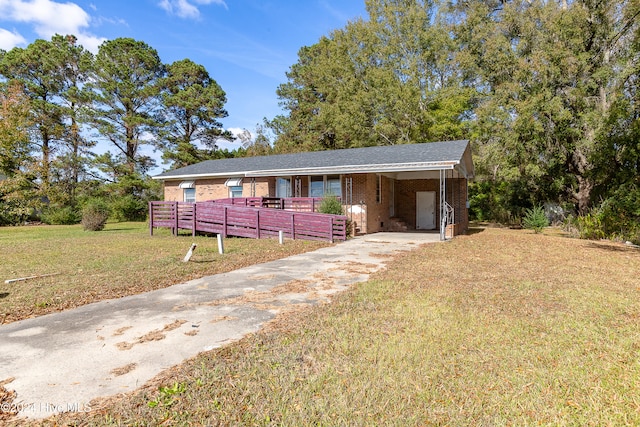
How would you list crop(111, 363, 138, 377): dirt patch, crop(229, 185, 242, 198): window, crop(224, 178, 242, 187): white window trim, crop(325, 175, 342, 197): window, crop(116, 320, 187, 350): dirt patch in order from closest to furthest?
crop(111, 363, 138, 377): dirt patch
crop(116, 320, 187, 350): dirt patch
crop(325, 175, 342, 197): window
crop(224, 178, 242, 187): white window trim
crop(229, 185, 242, 198): window

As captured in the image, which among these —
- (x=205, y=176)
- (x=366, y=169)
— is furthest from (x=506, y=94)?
(x=205, y=176)

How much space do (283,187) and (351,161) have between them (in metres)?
4.45

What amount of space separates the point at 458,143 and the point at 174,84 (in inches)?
1276

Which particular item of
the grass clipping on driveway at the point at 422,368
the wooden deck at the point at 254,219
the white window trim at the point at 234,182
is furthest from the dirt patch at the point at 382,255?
the white window trim at the point at 234,182

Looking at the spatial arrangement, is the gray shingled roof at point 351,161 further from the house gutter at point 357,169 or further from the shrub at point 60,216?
the shrub at point 60,216

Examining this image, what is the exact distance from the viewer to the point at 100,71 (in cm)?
3394

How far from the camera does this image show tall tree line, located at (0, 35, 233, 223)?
3269 cm

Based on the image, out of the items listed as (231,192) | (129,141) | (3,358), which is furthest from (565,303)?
(129,141)

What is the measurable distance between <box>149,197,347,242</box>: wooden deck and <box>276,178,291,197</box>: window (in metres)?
1.92

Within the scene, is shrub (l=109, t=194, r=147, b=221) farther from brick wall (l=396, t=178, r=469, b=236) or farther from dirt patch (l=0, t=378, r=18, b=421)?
dirt patch (l=0, t=378, r=18, b=421)

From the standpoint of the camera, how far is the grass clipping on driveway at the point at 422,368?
251 centimetres

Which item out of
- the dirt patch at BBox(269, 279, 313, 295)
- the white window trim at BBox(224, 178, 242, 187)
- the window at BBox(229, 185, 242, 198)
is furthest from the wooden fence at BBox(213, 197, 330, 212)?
the dirt patch at BBox(269, 279, 313, 295)

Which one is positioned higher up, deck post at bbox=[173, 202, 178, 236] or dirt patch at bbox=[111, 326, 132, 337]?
deck post at bbox=[173, 202, 178, 236]

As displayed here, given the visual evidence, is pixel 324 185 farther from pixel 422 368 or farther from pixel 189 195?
pixel 422 368
